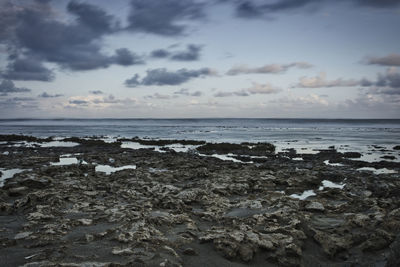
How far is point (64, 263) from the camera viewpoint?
4.91 meters

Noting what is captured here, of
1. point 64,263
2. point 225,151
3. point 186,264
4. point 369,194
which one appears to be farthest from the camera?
point 225,151

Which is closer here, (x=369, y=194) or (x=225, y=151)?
(x=369, y=194)

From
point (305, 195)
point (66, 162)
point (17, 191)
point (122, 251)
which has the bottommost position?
point (66, 162)

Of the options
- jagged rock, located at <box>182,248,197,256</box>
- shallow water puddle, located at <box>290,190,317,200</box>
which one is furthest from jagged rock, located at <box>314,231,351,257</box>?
shallow water puddle, located at <box>290,190,317,200</box>

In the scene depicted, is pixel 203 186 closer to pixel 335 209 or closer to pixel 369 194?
pixel 335 209

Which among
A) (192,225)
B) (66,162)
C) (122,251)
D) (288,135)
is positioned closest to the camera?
(122,251)

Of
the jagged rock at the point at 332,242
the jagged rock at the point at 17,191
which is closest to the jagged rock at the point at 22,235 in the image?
the jagged rock at the point at 17,191

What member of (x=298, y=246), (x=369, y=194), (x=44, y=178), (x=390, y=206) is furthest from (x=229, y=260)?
(x=44, y=178)

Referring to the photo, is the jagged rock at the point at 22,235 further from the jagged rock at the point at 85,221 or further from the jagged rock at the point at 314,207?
the jagged rock at the point at 314,207

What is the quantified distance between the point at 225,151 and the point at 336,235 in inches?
965

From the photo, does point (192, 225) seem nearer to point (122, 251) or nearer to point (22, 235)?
point (122, 251)

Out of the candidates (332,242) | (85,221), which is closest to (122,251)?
(85,221)

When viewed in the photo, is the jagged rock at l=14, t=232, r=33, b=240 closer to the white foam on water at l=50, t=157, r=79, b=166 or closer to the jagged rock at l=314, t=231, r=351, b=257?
the jagged rock at l=314, t=231, r=351, b=257

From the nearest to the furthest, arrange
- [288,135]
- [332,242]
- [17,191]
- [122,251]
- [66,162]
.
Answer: [122,251] → [332,242] → [17,191] → [66,162] → [288,135]
